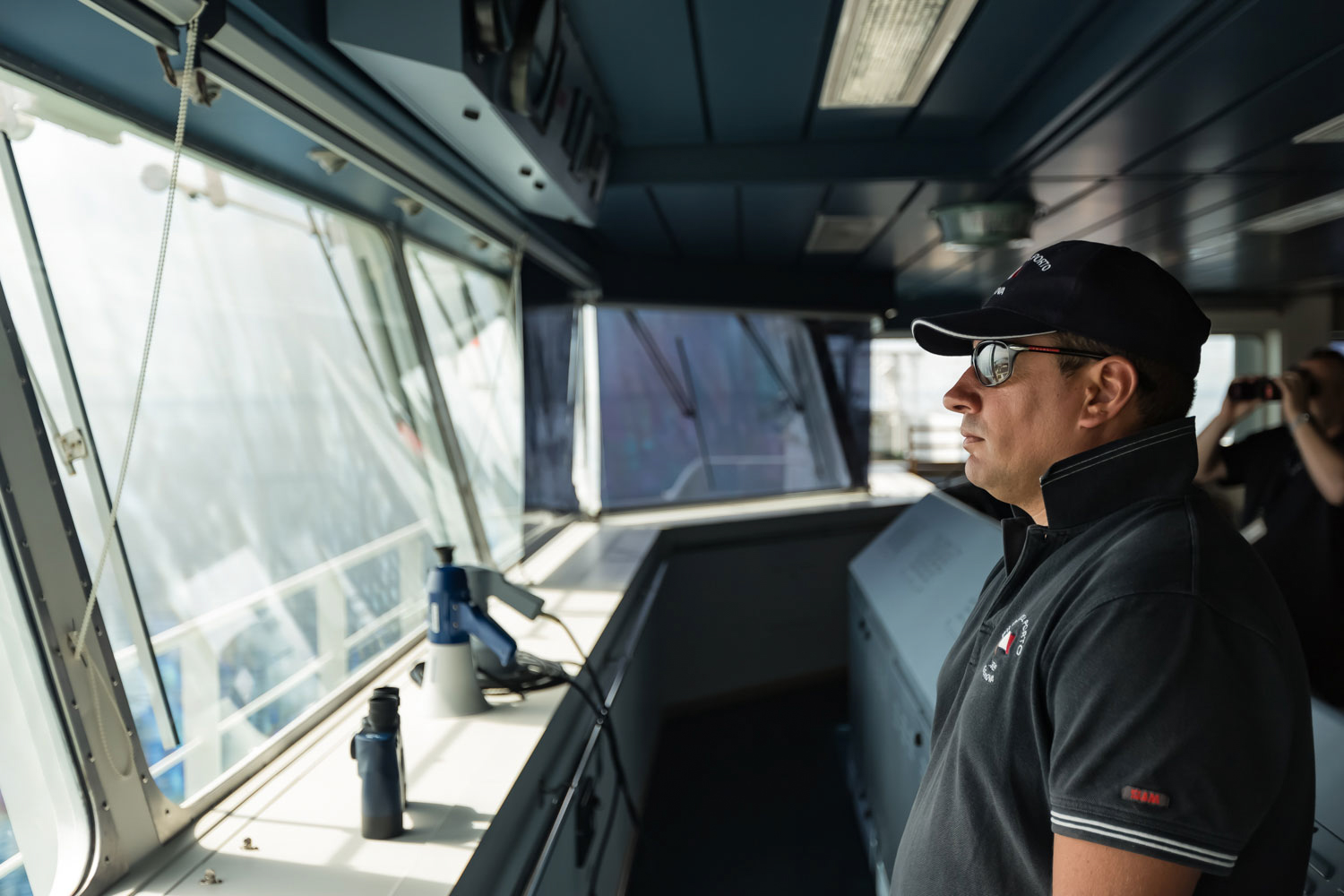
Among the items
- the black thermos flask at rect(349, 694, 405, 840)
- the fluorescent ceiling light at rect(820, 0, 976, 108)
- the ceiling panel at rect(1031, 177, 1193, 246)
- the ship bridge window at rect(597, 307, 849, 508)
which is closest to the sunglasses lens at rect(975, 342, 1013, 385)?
the black thermos flask at rect(349, 694, 405, 840)

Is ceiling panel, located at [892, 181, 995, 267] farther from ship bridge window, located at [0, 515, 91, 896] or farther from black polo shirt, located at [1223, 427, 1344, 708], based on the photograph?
ship bridge window, located at [0, 515, 91, 896]

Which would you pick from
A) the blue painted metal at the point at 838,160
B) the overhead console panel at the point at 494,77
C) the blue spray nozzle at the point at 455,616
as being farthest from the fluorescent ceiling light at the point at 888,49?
the blue spray nozzle at the point at 455,616

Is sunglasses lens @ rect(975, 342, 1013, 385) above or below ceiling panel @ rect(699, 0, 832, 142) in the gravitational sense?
below

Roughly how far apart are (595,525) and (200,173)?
2738 mm

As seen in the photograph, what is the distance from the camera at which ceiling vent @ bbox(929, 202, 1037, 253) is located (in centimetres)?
329

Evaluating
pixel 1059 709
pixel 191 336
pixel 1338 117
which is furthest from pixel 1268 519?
pixel 191 336

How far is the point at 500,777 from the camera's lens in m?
1.48

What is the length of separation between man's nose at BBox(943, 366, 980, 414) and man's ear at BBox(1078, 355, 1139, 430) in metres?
0.14

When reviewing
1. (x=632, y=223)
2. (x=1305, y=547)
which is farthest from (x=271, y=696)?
(x=1305, y=547)

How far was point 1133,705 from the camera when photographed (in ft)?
2.36

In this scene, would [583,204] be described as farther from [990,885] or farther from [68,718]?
[990,885]

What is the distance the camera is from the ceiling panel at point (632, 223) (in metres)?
3.23

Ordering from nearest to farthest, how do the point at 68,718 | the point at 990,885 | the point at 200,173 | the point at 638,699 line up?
the point at 990,885, the point at 68,718, the point at 200,173, the point at 638,699

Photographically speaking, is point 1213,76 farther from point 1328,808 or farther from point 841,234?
point 841,234
